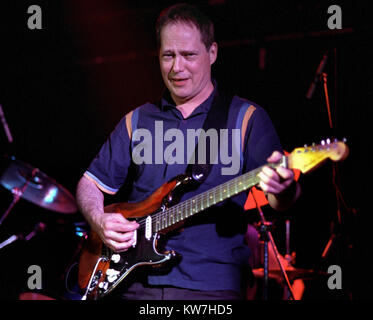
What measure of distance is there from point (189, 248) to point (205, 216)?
0.68 feet

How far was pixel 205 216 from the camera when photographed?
244 cm

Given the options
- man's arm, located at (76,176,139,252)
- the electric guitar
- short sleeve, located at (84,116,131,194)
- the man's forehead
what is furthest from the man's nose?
man's arm, located at (76,176,139,252)

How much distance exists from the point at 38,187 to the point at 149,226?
2147 millimetres

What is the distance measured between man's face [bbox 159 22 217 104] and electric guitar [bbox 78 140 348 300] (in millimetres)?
631

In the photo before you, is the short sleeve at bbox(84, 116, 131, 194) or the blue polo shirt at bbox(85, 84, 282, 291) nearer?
the blue polo shirt at bbox(85, 84, 282, 291)

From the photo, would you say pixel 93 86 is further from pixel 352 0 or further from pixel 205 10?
pixel 352 0

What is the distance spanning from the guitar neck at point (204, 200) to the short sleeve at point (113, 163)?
0.55m

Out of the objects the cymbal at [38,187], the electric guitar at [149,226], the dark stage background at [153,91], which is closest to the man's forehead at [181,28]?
the electric guitar at [149,226]

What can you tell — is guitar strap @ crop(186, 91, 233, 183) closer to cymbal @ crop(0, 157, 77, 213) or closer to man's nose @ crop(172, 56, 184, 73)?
man's nose @ crop(172, 56, 184, 73)

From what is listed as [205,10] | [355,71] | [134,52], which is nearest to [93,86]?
[134,52]

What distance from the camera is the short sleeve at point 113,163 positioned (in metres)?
2.90

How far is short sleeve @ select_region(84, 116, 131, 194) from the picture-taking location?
2.90 metres

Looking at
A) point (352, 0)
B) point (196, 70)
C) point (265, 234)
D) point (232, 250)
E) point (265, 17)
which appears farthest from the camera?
point (265, 17)

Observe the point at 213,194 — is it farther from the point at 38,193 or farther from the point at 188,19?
the point at 38,193
